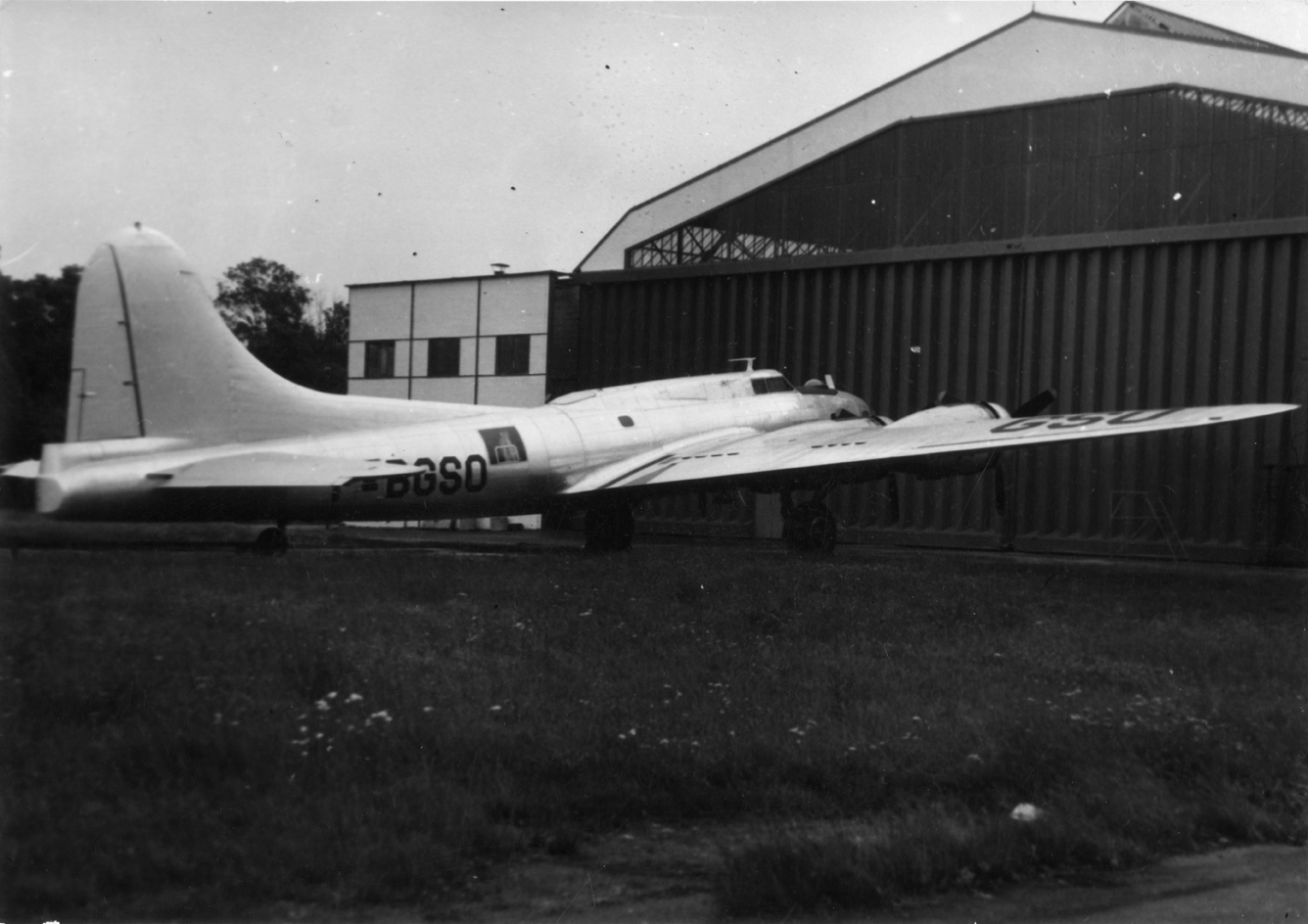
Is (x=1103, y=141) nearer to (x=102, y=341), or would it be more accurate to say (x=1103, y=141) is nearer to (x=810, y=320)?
(x=810, y=320)

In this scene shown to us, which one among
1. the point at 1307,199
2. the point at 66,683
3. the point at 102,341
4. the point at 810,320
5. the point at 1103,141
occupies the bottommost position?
the point at 66,683

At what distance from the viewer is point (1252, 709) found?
757cm

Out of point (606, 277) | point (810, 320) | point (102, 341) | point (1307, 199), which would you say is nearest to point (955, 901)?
point (102, 341)

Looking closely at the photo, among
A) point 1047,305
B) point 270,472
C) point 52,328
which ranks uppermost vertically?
point 1047,305

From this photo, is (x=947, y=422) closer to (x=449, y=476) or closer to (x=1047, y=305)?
(x=1047, y=305)

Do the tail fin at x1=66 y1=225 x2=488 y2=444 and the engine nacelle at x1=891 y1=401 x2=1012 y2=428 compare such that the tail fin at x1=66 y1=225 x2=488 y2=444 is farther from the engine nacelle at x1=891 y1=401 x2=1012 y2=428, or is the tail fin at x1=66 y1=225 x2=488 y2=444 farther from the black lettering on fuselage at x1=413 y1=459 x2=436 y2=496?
the engine nacelle at x1=891 y1=401 x2=1012 y2=428

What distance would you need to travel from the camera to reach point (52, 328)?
8492 mm

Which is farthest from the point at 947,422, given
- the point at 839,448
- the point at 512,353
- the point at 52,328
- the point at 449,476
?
the point at 512,353

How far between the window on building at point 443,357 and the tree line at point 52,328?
17.5 metres

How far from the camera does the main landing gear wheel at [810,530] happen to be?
797 inches

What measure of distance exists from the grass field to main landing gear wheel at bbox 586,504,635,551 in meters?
9.53

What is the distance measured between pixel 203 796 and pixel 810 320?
84.4 feet

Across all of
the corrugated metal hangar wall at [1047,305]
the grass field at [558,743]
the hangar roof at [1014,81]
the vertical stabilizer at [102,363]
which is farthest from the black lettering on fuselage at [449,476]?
the hangar roof at [1014,81]

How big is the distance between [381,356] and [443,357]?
1.68 m
